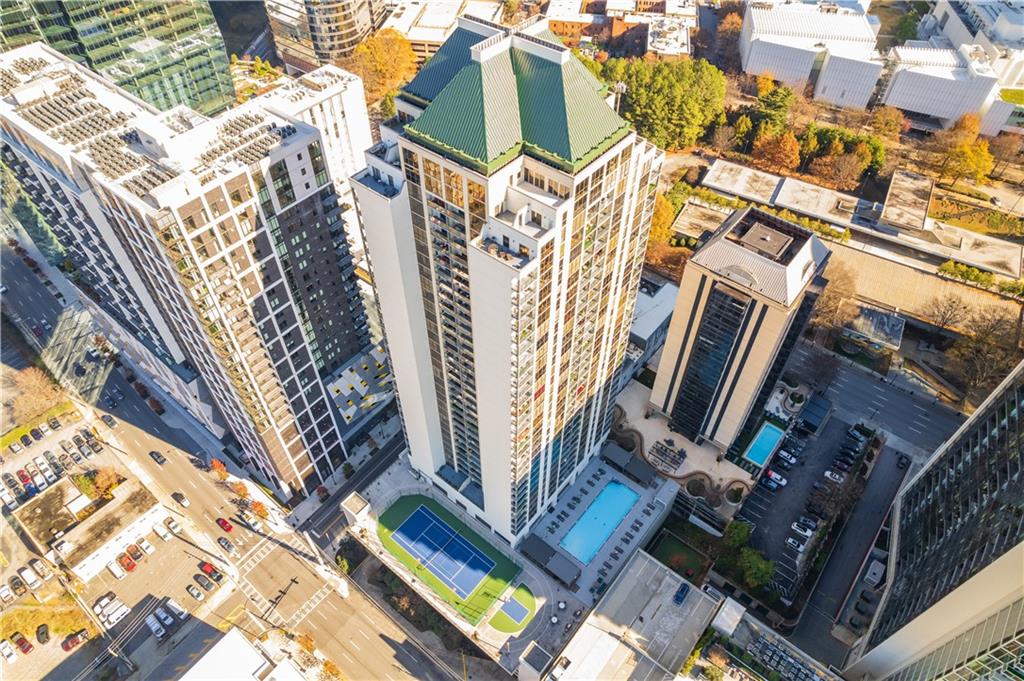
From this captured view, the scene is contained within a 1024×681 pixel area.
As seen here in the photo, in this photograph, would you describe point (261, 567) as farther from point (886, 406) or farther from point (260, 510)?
point (886, 406)

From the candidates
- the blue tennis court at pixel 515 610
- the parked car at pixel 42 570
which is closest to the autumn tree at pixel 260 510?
the parked car at pixel 42 570

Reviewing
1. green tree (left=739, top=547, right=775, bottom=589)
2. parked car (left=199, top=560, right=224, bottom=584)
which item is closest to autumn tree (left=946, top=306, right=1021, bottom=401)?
green tree (left=739, top=547, right=775, bottom=589)

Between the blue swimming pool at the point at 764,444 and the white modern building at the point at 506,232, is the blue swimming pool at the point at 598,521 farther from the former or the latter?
the blue swimming pool at the point at 764,444

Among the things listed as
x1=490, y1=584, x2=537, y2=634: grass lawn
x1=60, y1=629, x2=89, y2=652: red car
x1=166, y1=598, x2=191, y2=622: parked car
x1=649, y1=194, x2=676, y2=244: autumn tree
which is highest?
x1=649, y1=194, x2=676, y2=244: autumn tree

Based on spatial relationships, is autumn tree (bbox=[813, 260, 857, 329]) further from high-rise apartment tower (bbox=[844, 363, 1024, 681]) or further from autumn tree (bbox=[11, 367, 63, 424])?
autumn tree (bbox=[11, 367, 63, 424])

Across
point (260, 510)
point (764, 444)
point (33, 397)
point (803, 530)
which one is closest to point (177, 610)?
point (260, 510)

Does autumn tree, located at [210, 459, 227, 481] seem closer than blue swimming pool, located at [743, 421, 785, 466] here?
No
